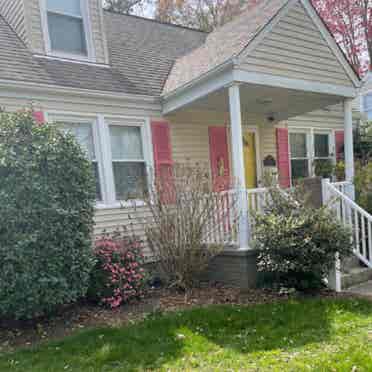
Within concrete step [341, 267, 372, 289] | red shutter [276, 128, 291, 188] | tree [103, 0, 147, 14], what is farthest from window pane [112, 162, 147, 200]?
tree [103, 0, 147, 14]

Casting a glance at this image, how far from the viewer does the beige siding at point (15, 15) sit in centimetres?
576

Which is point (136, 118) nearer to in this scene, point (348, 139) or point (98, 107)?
point (98, 107)

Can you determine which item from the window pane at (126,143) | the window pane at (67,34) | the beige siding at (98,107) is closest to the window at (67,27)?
the window pane at (67,34)

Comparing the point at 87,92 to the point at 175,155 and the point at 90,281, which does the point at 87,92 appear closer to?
the point at 175,155

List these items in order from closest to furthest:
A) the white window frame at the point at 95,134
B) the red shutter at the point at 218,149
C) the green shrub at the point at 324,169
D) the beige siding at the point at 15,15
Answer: the white window frame at the point at 95,134, the beige siding at the point at 15,15, the red shutter at the point at 218,149, the green shrub at the point at 324,169

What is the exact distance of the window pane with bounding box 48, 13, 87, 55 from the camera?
5.98m

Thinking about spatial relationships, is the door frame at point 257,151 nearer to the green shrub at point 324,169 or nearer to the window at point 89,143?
the green shrub at point 324,169

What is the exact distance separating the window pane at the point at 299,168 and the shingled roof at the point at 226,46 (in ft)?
13.2

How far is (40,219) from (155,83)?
3.93 metres

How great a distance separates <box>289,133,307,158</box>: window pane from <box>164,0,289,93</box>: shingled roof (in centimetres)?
362

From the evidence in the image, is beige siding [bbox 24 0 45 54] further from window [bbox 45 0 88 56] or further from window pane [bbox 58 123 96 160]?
window pane [bbox 58 123 96 160]

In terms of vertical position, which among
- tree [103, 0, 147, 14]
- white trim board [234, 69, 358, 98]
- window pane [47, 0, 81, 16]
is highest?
tree [103, 0, 147, 14]

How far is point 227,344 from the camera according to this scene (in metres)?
3.31

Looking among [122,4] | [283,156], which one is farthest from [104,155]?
[122,4]
